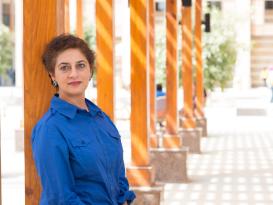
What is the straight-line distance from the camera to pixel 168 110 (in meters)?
11.3

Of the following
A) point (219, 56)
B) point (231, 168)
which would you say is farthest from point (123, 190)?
point (219, 56)

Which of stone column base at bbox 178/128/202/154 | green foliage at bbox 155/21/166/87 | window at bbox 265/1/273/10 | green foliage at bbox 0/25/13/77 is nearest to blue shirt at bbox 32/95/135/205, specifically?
stone column base at bbox 178/128/202/154

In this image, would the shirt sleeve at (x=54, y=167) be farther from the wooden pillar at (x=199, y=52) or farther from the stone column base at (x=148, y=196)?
the wooden pillar at (x=199, y=52)

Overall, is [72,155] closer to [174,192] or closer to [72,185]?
[72,185]

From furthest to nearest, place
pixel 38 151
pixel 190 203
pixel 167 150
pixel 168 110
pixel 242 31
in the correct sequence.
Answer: pixel 242 31, pixel 168 110, pixel 167 150, pixel 190 203, pixel 38 151

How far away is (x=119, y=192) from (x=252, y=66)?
151 ft

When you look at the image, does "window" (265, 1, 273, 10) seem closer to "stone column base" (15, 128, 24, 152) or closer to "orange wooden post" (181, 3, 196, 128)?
"orange wooden post" (181, 3, 196, 128)

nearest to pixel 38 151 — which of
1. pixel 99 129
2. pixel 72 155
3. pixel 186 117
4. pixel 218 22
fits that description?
pixel 72 155

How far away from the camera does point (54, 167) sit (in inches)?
111

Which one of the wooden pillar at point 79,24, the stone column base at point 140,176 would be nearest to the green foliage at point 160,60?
the wooden pillar at point 79,24

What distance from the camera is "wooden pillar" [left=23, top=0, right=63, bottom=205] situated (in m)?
3.44

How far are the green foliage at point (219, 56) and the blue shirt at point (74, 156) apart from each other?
56.8 feet

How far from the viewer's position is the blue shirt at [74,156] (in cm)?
284

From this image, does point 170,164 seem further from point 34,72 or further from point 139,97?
point 34,72
